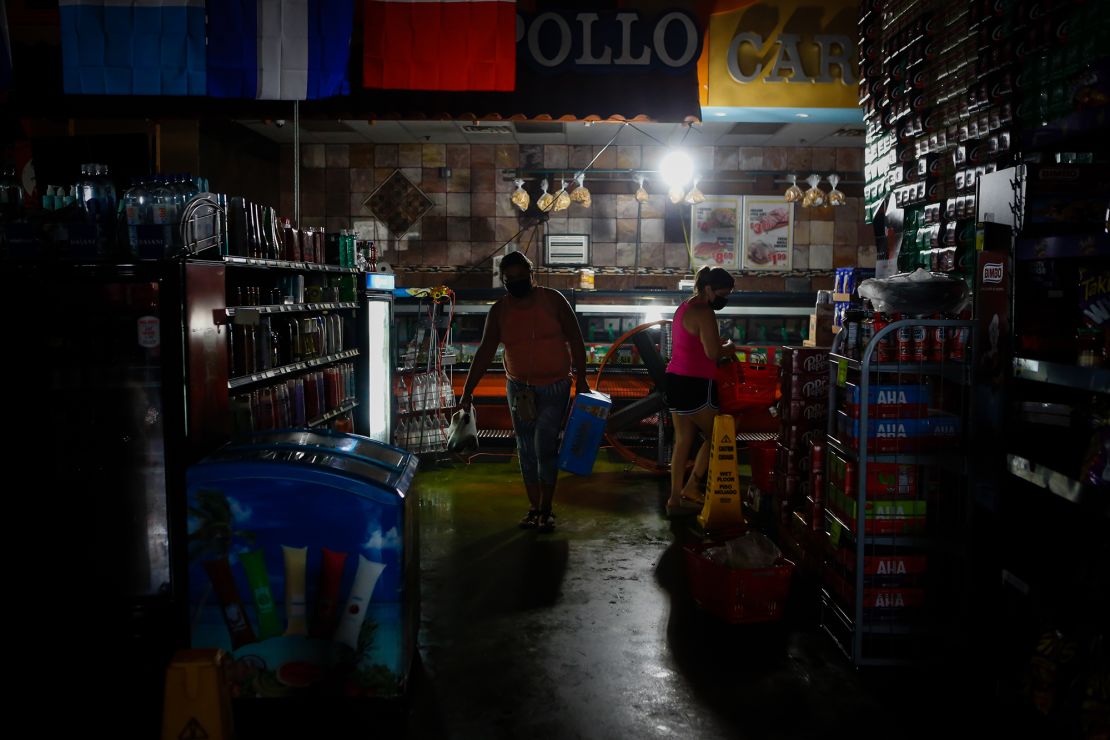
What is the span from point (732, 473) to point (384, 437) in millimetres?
3742

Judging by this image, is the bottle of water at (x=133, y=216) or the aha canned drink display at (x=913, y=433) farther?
the bottle of water at (x=133, y=216)

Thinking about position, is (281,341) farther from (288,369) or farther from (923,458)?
(923,458)

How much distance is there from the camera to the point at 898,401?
3.78 m

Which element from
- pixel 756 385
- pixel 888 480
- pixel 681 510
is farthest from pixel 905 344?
pixel 756 385

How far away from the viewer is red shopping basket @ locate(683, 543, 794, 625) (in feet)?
13.6

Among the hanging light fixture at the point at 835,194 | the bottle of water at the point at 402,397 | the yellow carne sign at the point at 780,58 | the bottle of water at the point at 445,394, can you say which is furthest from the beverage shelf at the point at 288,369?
the hanging light fixture at the point at 835,194

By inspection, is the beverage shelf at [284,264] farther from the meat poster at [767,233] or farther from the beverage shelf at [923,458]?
the meat poster at [767,233]

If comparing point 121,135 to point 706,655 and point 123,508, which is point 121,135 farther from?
point 706,655

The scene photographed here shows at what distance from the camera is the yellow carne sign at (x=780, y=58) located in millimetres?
7797

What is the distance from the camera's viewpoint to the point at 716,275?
602cm

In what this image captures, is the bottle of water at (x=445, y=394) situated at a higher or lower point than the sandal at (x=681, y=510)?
higher

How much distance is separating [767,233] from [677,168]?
2.12 m

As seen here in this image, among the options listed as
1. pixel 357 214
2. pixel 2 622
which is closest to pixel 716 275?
pixel 2 622

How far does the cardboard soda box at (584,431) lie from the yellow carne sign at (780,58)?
11.6ft
